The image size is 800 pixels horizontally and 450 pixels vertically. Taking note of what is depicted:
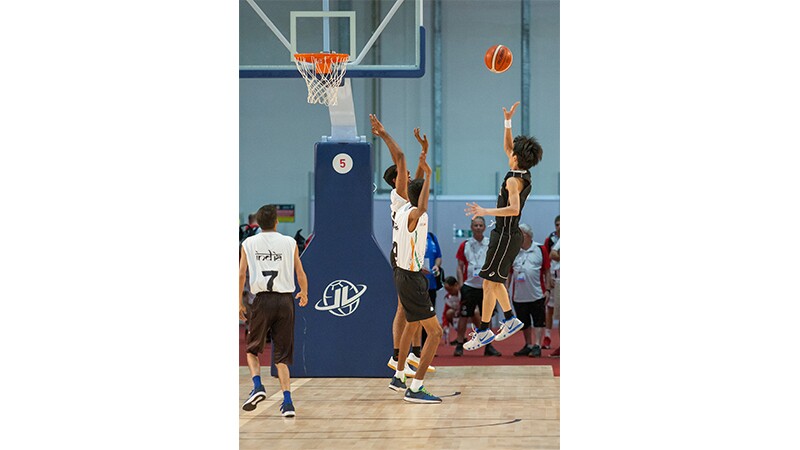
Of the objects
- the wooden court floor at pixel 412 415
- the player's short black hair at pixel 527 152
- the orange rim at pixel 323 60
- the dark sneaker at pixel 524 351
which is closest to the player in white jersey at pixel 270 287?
the wooden court floor at pixel 412 415

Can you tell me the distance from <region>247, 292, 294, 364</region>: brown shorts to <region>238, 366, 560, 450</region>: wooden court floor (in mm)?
487

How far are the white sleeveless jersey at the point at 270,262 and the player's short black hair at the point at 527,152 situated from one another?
154 cm

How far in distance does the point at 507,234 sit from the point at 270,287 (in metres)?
1.56

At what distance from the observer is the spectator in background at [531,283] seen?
9.66 meters

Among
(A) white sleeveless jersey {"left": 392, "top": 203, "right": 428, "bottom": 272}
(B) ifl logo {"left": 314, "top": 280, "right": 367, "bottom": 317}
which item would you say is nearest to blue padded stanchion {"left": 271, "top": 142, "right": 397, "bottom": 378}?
(B) ifl logo {"left": 314, "top": 280, "right": 367, "bottom": 317}

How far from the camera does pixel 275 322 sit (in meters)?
6.52

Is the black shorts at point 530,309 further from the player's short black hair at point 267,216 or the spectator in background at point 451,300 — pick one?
the player's short black hair at point 267,216

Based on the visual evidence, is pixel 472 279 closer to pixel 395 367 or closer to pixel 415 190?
pixel 395 367

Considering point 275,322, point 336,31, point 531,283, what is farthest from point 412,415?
point 336,31

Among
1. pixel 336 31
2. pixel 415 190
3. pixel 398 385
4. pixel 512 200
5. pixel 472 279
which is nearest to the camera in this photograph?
pixel 512 200

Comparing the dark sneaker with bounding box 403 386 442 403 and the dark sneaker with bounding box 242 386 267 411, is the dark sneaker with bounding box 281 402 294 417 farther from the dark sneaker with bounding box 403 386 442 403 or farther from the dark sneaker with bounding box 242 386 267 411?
the dark sneaker with bounding box 403 386 442 403
